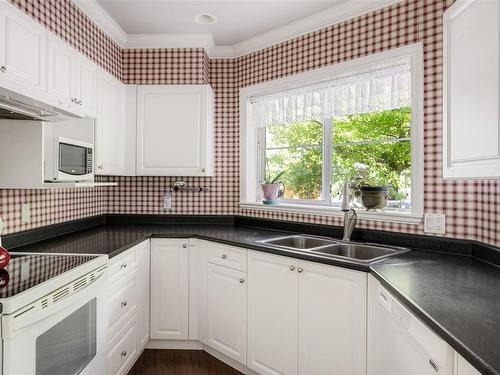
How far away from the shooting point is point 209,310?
8.12 feet

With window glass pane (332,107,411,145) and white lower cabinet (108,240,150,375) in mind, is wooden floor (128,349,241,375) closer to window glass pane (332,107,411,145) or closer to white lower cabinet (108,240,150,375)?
white lower cabinet (108,240,150,375)

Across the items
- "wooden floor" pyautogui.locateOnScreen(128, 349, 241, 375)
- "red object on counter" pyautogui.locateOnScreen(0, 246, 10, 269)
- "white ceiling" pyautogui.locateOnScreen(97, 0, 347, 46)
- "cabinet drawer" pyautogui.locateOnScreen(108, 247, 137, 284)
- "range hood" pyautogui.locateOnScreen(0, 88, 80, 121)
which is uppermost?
Result: "white ceiling" pyautogui.locateOnScreen(97, 0, 347, 46)

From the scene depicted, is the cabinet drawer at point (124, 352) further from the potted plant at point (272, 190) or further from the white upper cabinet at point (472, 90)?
the white upper cabinet at point (472, 90)

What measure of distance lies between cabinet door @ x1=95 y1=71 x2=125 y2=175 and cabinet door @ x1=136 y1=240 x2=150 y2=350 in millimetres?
670

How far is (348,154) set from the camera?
261 cm

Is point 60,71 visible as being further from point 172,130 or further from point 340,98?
point 340,98

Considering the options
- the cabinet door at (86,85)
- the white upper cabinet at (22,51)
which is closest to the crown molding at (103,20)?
the cabinet door at (86,85)

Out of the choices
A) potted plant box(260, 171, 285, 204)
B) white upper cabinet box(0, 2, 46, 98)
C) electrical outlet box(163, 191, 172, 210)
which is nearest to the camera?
white upper cabinet box(0, 2, 46, 98)

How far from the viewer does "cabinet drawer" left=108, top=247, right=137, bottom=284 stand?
1.97 m

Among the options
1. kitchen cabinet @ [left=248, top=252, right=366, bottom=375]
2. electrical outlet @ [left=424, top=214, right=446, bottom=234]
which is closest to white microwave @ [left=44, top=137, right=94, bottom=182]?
kitchen cabinet @ [left=248, top=252, right=366, bottom=375]

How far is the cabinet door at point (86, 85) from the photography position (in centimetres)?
230

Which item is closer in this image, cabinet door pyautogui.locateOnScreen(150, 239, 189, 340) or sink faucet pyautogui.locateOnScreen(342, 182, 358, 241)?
sink faucet pyautogui.locateOnScreen(342, 182, 358, 241)

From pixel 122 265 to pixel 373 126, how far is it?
1.95 m

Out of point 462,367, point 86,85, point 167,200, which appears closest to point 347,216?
point 462,367
